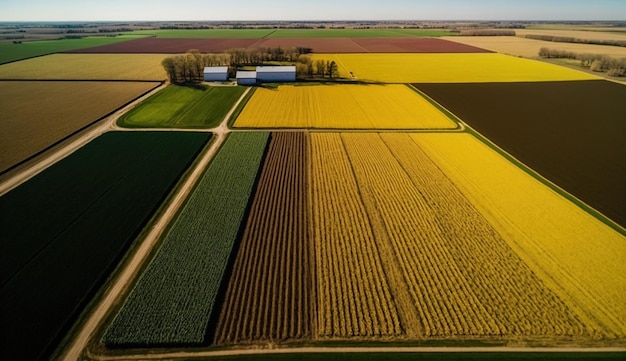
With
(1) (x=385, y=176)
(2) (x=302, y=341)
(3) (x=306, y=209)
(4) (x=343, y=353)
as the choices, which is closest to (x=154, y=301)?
(2) (x=302, y=341)

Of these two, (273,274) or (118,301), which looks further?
(273,274)

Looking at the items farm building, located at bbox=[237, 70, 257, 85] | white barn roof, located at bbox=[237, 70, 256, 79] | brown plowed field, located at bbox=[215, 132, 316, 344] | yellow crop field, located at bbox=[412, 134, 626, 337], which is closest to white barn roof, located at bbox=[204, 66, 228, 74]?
white barn roof, located at bbox=[237, 70, 256, 79]

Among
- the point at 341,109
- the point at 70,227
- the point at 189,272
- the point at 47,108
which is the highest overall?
the point at 341,109

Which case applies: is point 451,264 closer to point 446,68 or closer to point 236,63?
point 236,63

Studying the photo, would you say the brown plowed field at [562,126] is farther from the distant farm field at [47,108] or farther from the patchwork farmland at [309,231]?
the distant farm field at [47,108]

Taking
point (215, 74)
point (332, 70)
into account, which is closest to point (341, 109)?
point (332, 70)

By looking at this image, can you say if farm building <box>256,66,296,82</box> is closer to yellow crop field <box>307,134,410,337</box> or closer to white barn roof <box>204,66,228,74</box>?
white barn roof <box>204,66,228,74</box>
